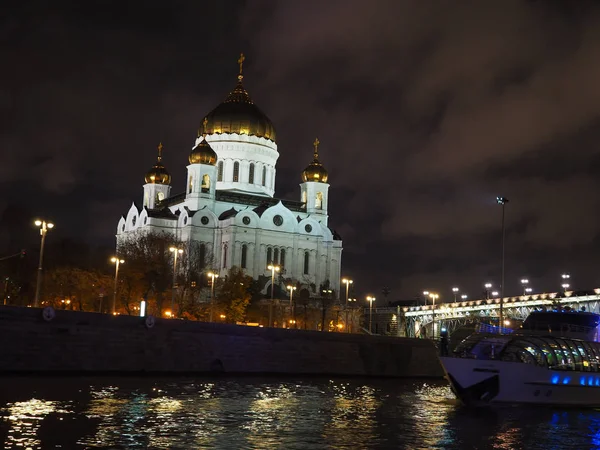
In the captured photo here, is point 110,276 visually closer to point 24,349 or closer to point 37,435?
point 24,349

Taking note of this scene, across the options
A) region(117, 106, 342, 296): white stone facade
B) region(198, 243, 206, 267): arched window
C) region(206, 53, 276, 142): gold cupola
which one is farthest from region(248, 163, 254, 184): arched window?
region(198, 243, 206, 267): arched window

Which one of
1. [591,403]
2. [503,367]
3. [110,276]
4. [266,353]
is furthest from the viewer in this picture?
[110,276]

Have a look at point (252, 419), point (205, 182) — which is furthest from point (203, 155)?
point (252, 419)

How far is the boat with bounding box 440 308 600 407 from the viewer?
4022 centimetres

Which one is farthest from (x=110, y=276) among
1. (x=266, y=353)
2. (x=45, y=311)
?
(x=45, y=311)

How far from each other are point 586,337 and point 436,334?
76957 millimetres

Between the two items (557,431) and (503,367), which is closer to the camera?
(557,431)

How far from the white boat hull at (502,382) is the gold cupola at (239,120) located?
236 ft

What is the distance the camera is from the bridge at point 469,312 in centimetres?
8606

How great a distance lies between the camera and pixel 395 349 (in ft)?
221

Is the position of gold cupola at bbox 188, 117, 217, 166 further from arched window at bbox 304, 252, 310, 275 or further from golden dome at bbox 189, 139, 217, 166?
arched window at bbox 304, 252, 310, 275

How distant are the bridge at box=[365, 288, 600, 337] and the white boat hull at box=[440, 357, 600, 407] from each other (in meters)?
25.0

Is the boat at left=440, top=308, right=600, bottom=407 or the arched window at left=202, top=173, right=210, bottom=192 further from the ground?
the arched window at left=202, top=173, right=210, bottom=192

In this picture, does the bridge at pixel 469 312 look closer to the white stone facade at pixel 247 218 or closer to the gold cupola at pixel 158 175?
the white stone facade at pixel 247 218
